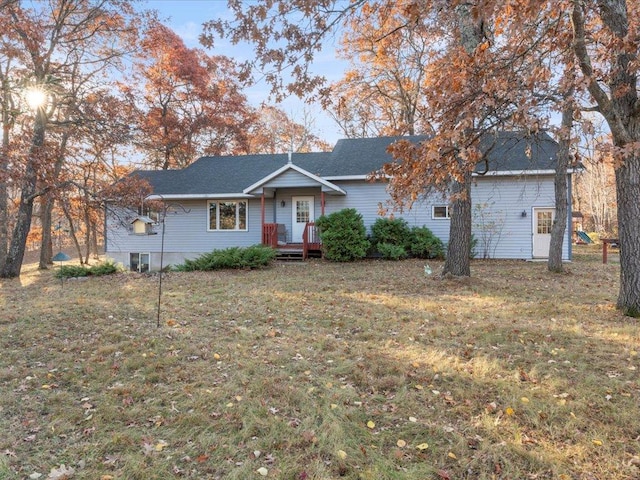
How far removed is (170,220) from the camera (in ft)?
52.8

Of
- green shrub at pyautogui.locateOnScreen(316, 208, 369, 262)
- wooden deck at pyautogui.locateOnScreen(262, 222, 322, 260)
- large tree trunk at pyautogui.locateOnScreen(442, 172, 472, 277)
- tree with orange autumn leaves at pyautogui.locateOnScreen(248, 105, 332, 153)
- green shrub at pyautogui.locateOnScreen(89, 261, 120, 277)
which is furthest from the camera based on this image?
tree with orange autumn leaves at pyautogui.locateOnScreen(248, 105, 332, 153)

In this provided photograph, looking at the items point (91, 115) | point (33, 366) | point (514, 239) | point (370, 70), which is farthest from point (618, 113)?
point (370, 70)

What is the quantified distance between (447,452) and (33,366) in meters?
4.10

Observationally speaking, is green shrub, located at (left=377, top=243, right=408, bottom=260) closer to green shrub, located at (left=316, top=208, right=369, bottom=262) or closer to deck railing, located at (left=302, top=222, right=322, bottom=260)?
green shrub, located at (left=316, top=208, right=369, bottom=262)

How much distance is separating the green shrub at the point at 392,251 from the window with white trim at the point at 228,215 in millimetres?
5645

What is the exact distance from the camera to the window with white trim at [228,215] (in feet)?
51.4

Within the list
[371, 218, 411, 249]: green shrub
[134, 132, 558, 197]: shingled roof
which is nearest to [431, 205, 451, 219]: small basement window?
[371, 218, 411, 249]: green shrub

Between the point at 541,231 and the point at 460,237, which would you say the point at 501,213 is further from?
the point at 460,237

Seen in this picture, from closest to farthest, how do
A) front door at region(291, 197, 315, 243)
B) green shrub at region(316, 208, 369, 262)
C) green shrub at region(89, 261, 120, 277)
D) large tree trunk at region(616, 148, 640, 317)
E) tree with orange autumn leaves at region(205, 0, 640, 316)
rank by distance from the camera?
1. tree with orange autumn leaves at region(205, 0, 640, 316)
2. large tree trunk at region(616, 148, 640, 317)
3. green shrub at region(89, 261, 120, 277)
4. green shrub at region(316, 208, 369, 262)
5. front door at region(291, 197, 315, 243)

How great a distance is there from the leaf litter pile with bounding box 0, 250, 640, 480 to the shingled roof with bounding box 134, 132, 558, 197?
838cm

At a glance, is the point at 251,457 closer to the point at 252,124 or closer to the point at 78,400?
the point at 78,400

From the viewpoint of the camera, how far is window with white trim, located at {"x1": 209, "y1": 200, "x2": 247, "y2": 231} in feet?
51.4

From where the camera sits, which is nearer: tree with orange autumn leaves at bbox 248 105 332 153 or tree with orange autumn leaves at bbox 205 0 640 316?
tree with orange autumn leaves at bbox 205 0 640 316

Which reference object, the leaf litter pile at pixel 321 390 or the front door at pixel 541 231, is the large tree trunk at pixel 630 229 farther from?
the front door at pixel 541 231
